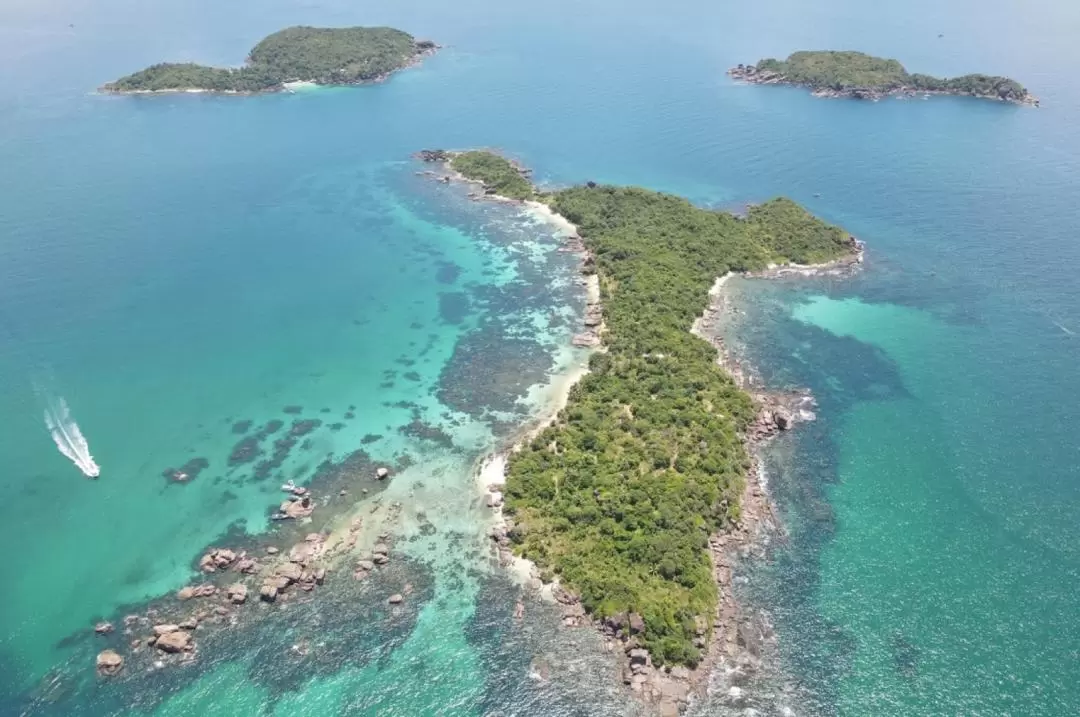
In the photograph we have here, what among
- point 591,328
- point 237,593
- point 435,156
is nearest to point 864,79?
point 435,156

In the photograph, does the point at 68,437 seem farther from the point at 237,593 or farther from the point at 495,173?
the point at 495,173

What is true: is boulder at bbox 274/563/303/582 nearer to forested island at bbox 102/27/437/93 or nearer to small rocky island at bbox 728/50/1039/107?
forested island at bbox 102/27/437/93

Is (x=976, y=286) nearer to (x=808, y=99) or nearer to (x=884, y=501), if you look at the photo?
(x=884, y=501)

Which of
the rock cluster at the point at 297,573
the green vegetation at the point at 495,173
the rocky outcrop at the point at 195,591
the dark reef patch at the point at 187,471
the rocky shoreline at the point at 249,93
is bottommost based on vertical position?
the rocky outcrop at the point at 195,591

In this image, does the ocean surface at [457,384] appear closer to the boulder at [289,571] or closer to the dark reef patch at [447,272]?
the dark reef patch at [447,272]

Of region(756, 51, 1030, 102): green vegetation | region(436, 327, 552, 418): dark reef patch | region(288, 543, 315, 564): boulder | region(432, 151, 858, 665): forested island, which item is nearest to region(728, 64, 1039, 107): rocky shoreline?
region(756, 51, 1030, 102): green vegetation

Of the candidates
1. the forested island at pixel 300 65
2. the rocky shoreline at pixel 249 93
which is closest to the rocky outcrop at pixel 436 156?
the rocky shoreline at pixel 249 93
